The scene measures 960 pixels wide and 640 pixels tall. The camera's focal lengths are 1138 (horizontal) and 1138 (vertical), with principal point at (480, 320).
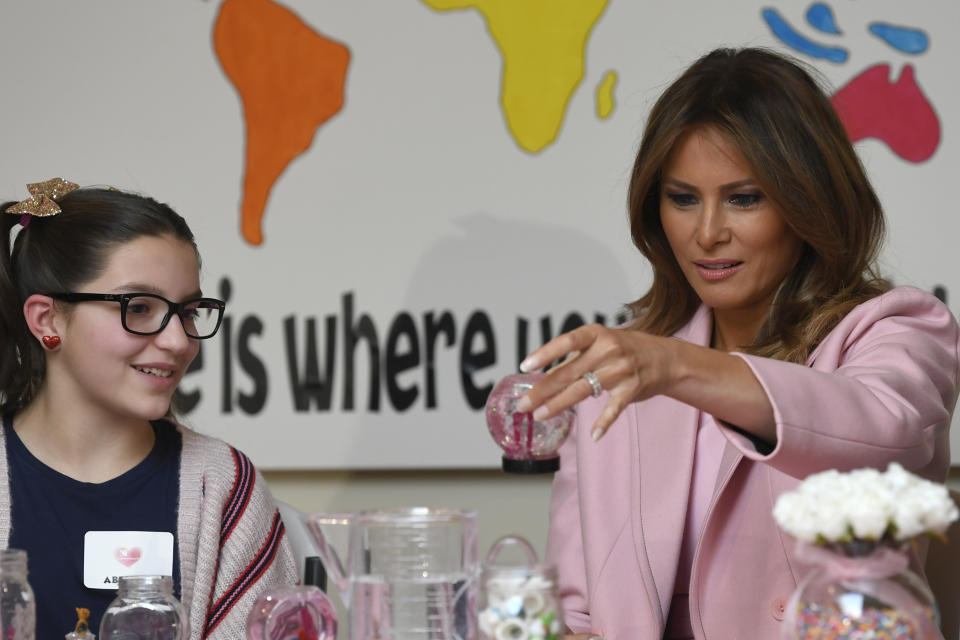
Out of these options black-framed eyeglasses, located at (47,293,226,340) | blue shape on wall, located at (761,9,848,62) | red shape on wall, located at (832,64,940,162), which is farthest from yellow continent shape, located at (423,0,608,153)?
black-framed eyeglasses, located at (47,293,226,340)

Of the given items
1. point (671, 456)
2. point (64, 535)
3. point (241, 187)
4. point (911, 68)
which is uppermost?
point (911, 68)

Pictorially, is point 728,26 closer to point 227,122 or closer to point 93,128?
point 227,122

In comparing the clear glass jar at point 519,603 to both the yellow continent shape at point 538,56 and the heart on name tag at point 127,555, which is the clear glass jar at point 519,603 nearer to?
the heart on name tag at point 127,555

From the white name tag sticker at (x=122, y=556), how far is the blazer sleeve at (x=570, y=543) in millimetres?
621

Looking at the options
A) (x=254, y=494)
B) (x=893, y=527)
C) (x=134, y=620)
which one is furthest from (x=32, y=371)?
(x=893, y=527)

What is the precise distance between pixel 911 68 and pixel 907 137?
0.14 m

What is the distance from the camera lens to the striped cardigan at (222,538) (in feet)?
5.65

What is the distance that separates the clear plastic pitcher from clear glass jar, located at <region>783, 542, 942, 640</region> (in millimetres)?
363

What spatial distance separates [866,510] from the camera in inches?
36.3

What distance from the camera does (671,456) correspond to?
5.87 feet

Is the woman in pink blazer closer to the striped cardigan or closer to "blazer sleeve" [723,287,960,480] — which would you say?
"blazer sleeve" [723,287,960,480]

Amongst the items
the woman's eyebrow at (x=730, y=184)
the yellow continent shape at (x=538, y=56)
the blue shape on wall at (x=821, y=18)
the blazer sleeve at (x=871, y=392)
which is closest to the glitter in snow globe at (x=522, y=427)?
the blazer sleeve at (x=871, y=392)

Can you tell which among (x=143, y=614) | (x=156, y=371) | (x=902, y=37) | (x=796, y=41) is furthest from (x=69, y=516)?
(x=902, y=37)

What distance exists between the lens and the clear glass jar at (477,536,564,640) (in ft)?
3.55
